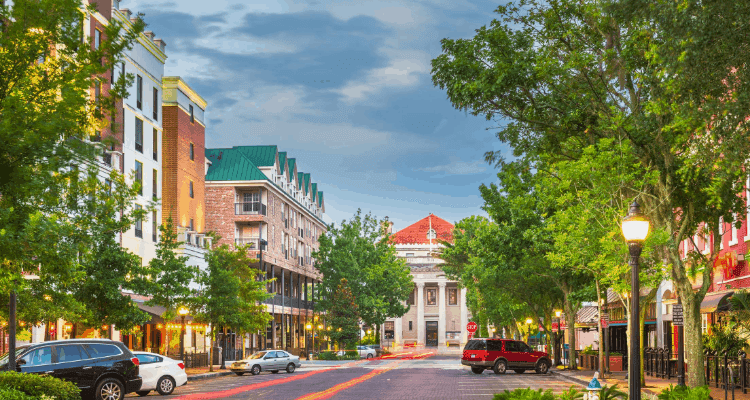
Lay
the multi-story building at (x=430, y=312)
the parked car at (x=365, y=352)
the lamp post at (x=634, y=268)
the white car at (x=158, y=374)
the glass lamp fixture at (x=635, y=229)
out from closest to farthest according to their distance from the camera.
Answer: the lamp post at (x=634, y=268)
the glass lamp fixture at (x=635, y=229)
the white car at (x=158, y=374)
the parked car at (x=365, y=352)
the multi-story building at (x=430, y=312)

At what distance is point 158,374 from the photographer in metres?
26.7

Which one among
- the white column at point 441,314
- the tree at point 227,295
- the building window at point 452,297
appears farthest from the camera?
the building window at point 452,297

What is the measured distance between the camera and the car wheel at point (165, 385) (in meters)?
26.7

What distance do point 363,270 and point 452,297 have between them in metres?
57.9

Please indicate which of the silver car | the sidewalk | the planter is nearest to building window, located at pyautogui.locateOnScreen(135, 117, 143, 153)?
the silver car

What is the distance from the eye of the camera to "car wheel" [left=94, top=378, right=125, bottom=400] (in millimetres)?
22028

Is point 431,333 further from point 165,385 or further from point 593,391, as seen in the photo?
point 593,391

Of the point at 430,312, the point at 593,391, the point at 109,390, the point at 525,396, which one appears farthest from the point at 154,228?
the point at 430,312

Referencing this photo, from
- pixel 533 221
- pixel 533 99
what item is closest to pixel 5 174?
pixel 533 99

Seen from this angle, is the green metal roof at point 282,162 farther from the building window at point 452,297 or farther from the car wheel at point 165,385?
the building window at point 452,297

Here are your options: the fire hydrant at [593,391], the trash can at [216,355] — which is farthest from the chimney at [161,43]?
the fire hydrant at [593,391]

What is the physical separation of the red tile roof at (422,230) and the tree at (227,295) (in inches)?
3467

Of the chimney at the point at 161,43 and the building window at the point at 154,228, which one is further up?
the chimney at the point at 161,43

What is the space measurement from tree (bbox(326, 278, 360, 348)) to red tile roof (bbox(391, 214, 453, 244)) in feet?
203
